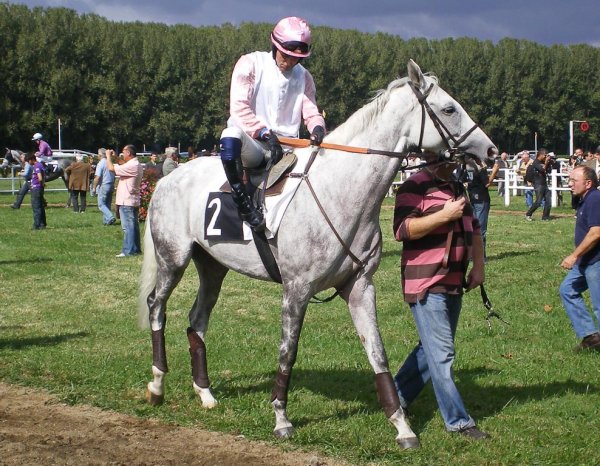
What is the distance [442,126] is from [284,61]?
1340 mm

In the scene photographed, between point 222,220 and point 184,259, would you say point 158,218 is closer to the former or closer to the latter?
point 184,259

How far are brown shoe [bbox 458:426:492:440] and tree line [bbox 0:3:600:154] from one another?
2147 inches

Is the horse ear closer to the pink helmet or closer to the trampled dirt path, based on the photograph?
the pink helmet

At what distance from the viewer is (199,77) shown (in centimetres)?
7856

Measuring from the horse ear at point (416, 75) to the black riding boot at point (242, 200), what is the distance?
4.52ft

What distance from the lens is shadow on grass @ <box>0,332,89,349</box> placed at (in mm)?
9195

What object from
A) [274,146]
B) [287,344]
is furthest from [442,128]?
[287,344]

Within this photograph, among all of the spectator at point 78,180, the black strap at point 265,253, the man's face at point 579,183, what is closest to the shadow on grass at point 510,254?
the man's face at point 579,183

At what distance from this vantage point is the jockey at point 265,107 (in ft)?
19.8

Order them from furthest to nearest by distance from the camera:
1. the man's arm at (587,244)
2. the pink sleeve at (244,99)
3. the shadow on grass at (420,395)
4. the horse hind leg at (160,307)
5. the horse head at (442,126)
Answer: the man's arm at (587,244)
the horse hind leg at (160,307)
the shadow on grass at (420,395)
the pink sleeve at (244,99)
the horse head at (442,126)

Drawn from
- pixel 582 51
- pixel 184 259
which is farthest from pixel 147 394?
pixel 582 51

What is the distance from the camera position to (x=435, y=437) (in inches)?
231

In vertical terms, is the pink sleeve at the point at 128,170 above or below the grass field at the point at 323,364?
above

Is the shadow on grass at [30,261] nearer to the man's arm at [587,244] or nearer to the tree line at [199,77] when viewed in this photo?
the man's arm at [587,244]
